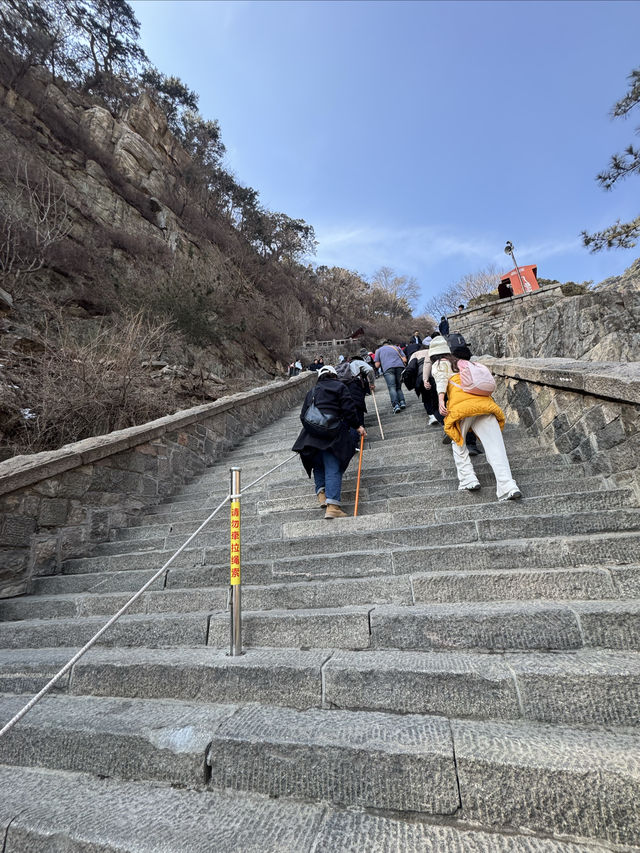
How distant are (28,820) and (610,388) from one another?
4.34 metres

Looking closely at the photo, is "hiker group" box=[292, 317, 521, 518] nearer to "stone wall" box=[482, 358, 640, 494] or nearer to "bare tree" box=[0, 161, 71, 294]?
"stone wall" box=[482, 358, 640, 494]

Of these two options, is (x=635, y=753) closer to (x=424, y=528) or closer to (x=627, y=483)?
(x=424, y=528)

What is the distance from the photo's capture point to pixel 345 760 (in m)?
1.54

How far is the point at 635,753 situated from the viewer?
4.50 feet

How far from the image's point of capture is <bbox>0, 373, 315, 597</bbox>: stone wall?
364 cm

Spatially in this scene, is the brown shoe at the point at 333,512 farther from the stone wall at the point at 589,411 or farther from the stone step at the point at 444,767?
the stone wall at the point at 589,411

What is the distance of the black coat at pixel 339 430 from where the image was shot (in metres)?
4.03

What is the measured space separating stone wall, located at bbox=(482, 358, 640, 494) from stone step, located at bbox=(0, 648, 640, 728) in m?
1.93

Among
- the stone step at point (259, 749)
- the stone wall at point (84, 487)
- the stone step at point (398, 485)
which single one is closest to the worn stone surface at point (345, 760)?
the stone step at point (259, 749)

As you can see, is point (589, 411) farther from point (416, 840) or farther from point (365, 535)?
point (416, 840)

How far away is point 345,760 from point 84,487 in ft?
12.8

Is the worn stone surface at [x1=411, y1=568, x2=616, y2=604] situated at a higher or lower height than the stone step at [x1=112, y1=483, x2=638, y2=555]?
lower

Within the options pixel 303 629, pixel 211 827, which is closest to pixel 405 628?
pixel 303 629

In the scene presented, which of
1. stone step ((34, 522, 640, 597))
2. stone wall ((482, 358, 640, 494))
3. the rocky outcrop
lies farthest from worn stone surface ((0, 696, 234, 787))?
the rocky outcrop
